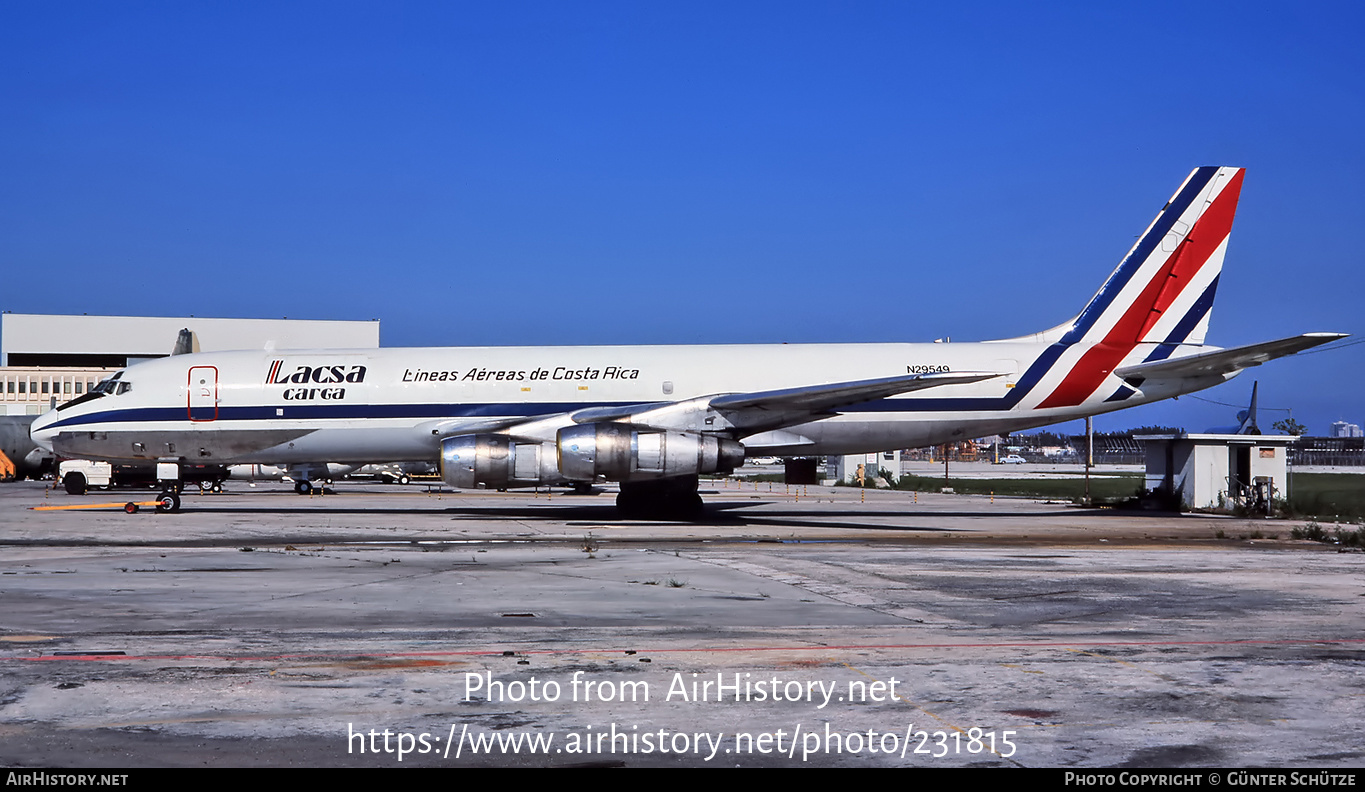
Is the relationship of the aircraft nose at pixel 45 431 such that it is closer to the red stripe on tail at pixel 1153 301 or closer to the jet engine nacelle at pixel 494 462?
the jet engine nacelle at pixel 494 462

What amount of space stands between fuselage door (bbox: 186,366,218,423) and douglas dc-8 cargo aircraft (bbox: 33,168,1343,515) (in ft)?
0.12

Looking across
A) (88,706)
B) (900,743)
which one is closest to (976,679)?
(900,743)

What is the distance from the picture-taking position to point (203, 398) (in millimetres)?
27828

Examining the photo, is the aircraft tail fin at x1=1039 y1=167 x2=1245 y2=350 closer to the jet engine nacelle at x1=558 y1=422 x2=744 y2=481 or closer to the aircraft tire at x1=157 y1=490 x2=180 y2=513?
the jet engine nacelle at x1=558 y1=422 x2=744 y2=481

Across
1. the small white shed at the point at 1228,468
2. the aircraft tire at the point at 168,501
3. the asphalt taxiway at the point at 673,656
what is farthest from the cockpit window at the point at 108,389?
the small white shed at the point at 1228,468

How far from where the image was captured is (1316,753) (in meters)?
6.04

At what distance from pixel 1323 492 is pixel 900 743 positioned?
1426 inches

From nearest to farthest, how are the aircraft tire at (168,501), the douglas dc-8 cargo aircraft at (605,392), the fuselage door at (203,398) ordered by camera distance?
the douglas dc-8 cargo aircraft at (605,392), the fuselage door at (203,398), the aircraft tire at (168,501)

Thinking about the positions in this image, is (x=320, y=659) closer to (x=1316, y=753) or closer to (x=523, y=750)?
(x=523, y=750)

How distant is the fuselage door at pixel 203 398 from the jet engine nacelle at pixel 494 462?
22.9 ft

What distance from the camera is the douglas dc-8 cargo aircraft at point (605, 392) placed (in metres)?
27.5

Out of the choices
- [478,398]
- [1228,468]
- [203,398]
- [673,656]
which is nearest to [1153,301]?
[1228,468]

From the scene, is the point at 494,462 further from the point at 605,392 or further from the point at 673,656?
the point at 673,656

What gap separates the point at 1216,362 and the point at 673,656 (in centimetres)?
2275
